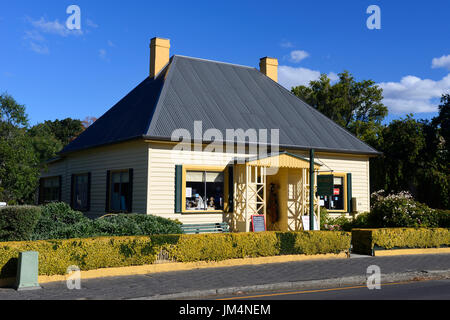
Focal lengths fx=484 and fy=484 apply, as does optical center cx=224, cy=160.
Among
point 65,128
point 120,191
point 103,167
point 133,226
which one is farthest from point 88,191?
point 65,128

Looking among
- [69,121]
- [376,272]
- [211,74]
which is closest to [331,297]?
[376,272]

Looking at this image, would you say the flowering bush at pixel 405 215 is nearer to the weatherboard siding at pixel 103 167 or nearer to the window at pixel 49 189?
the weatherboard siding at pixel 103 167

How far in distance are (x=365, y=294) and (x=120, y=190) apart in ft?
37.1

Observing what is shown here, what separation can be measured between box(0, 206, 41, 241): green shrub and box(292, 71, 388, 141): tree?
39709mm

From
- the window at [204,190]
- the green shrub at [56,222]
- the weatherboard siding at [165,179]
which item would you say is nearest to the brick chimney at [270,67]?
the window at [204,190]

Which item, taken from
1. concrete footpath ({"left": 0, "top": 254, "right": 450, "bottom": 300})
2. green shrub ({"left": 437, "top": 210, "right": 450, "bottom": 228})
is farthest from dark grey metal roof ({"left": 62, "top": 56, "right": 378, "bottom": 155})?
concrete footpath ({"left": 0, "top": 254, "right": 450, "bottom": 300})

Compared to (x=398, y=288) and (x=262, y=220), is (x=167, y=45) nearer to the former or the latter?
(x=262, y=220)

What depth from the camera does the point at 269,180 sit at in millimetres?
20125

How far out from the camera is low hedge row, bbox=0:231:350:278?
34.5 feet

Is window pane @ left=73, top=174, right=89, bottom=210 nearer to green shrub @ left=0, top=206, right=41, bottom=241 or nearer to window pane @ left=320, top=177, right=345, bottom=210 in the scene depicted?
green shrub @ left=0, top=206, right=41, bottom=241

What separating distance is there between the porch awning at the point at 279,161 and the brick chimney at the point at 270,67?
26.8 ft

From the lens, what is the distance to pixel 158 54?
22.2 meters

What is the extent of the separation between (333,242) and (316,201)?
389cm
